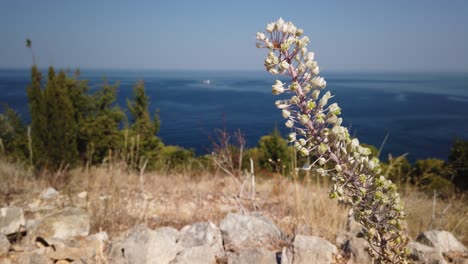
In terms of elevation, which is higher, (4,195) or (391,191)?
(391,191)

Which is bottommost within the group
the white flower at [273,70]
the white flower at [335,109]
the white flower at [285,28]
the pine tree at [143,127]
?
the pine tree at [143,127]

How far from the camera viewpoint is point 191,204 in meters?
4.86

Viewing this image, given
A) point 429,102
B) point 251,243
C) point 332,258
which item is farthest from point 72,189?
point 429,102

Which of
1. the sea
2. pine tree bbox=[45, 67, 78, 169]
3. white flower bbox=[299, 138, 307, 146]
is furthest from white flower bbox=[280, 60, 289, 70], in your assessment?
the sea

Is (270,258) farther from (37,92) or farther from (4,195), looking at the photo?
(37,92)

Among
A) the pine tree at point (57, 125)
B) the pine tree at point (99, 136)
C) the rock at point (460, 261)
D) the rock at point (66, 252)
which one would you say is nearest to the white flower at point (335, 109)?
the rock at point (460, 261)

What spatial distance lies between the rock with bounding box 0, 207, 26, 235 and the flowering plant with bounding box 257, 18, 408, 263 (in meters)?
3.59

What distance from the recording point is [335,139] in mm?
1005

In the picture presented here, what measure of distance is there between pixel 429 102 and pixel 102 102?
84.4m

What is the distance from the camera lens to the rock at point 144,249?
2611 mm

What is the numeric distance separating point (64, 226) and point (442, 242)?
389 centimetres

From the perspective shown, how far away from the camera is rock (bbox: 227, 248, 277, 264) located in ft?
8.45

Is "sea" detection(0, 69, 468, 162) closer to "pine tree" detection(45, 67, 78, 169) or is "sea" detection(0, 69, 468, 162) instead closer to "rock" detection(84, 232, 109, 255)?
"pine tree" detection(45, 67, 78, 169)

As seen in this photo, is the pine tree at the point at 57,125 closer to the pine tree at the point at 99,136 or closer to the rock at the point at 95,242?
the pine tree at the point at 99,136
